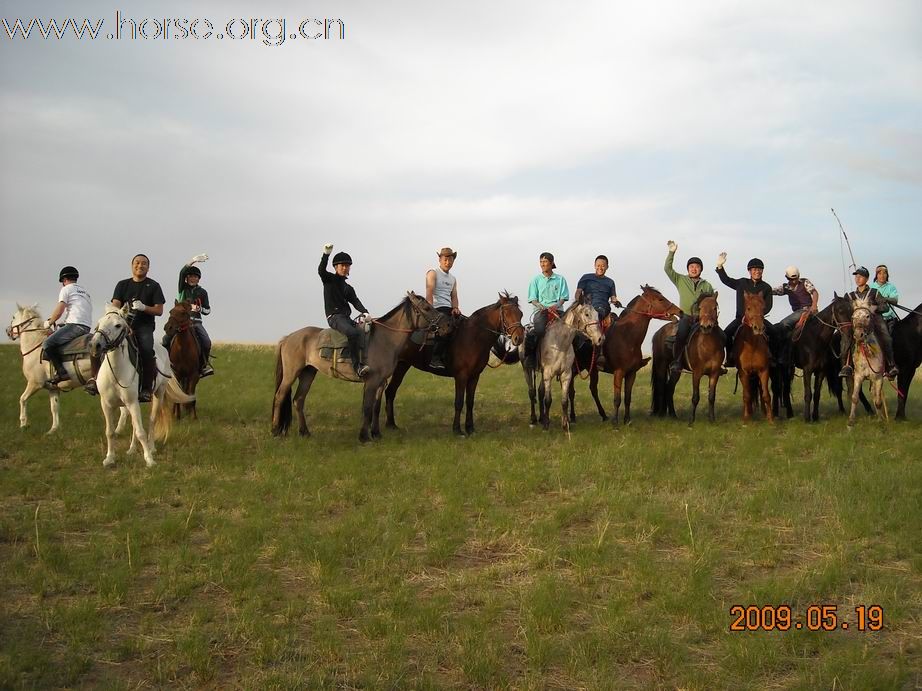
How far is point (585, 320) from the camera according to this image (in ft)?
51.0

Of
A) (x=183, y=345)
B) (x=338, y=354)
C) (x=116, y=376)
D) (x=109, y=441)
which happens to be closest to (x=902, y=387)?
(x=338, y=354)

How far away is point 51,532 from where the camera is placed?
32.0 ft

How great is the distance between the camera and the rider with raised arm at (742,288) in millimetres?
16125

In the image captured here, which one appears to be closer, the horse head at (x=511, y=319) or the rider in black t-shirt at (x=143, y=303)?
the rider in black t-shirt at (x=143, y=303)

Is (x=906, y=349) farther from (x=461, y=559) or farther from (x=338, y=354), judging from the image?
(x=461, y=559)

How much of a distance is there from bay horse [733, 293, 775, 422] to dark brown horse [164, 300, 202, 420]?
36.5 feet

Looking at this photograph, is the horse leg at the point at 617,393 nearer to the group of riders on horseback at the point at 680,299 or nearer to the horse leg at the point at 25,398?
→ the group of riders on horseback at the point at 680,299

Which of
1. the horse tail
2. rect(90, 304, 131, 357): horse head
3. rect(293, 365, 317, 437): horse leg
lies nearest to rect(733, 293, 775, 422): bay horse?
rect(293, 365, 317, 437): horse leg

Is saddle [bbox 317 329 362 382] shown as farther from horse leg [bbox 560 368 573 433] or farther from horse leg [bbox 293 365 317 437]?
horse leg [bbox 560 368 573 433]

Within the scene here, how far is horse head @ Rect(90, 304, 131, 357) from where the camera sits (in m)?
12.2

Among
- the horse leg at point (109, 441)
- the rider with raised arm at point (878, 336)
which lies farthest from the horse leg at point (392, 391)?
the rider with raised arm at point (878, 336)
